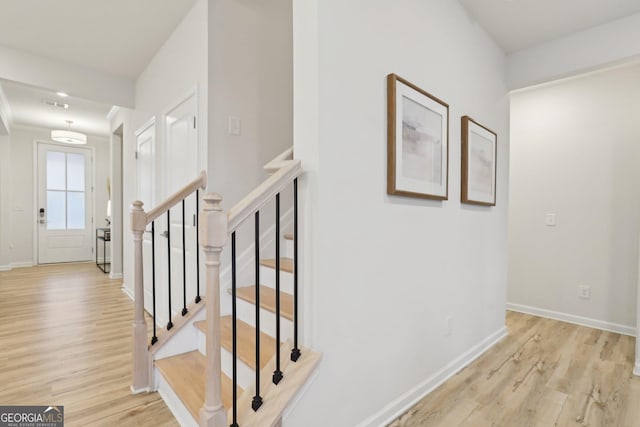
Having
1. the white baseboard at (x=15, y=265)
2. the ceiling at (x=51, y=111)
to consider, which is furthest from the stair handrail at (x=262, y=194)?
the white baseboard at (x=15, y=265)

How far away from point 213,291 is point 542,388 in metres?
2.20

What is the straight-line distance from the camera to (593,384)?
6.98 ft

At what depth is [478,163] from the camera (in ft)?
→ 8.28

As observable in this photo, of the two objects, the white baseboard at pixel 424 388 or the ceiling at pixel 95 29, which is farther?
the ceiling at pixel 95 29

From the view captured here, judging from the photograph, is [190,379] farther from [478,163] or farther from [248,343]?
[478,163]

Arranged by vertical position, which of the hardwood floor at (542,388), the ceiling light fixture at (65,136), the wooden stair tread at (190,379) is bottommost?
the hardwood floor at (542,388)

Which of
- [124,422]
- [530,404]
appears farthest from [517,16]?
[124,422]

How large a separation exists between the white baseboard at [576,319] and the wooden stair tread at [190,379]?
11.2 ft

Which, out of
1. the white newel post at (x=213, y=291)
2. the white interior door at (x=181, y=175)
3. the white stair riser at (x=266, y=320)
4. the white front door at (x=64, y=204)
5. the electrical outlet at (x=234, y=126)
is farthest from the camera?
the white front door at (x=64, y=204)

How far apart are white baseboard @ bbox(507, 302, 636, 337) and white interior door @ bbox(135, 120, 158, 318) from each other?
12.9 feet

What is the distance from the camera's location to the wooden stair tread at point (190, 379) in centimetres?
158

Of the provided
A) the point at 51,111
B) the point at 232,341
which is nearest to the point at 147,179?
the point at 232,341

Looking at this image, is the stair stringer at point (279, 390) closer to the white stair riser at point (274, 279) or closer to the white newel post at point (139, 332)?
A: the white stair riser at point (274, 279)

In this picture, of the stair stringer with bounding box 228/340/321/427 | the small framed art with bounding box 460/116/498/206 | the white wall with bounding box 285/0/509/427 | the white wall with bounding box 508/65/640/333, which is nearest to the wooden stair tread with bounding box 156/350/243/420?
the stair stringer with bounding box 228/340/321/427
